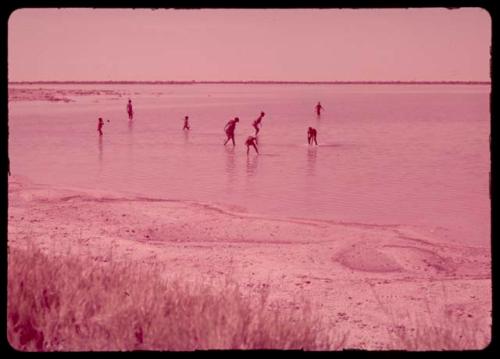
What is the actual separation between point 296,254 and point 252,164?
9.60 meters

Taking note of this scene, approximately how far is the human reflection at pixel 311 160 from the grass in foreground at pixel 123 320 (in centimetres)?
1150

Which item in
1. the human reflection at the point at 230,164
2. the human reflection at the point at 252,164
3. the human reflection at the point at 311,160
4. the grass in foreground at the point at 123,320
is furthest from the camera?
the human reflection at the point at 311,160

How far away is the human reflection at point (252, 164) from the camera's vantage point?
1678 cm

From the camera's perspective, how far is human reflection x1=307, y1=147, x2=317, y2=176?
16991mm

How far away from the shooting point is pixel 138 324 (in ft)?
Answer: 15.3

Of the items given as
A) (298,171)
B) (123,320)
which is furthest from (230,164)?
(123,320)

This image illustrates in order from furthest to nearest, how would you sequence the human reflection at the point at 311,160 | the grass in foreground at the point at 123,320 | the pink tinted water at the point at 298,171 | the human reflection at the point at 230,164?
the human reflection at the point at 311,160
the human reflection at the point at 230,164
the pink tinted water at the point at 298,171
the grass in foreground at the point at 123,320

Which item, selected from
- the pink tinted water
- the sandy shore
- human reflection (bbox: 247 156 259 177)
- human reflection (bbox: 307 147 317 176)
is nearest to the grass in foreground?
the sandy shore

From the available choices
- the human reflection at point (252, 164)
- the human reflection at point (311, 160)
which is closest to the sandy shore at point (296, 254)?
the human reflection at point (252, 164)

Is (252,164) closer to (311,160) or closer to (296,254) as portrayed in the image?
(311,160)

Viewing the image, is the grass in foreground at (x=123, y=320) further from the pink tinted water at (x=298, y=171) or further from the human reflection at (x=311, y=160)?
the human reflection at (x=311, y=160)

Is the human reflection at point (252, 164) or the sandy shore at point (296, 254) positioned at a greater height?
the human reflection at point (252, 164)

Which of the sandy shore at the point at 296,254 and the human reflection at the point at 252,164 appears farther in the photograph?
the human reflection at the point at 252,164

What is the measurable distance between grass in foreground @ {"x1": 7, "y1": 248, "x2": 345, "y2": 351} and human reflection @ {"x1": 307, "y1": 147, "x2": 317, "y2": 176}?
11.5m
